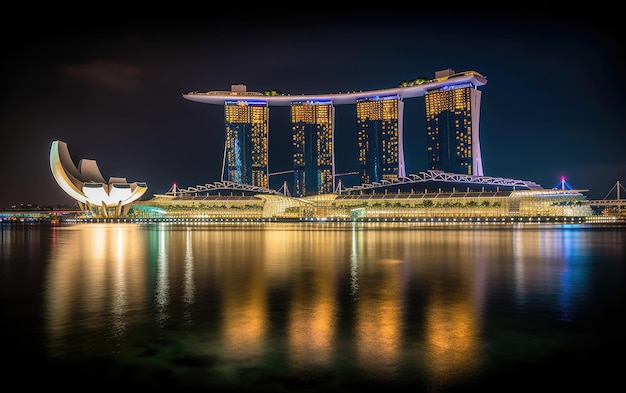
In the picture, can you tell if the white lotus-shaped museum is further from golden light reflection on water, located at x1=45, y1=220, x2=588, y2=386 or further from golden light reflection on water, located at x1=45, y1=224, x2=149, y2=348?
golden light reflection on water, located at x1=45, y1=220, x2=588, y2=386

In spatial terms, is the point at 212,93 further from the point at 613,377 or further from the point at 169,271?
the point at 613,377

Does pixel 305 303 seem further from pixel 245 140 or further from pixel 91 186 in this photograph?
pixel 245 140

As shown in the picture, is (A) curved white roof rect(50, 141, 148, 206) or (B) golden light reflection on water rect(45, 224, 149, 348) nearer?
(B) golden light reflection on water rect(45, 224, 149, 348)

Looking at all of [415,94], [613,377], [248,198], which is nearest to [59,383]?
[613,377]

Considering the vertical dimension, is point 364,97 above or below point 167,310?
above

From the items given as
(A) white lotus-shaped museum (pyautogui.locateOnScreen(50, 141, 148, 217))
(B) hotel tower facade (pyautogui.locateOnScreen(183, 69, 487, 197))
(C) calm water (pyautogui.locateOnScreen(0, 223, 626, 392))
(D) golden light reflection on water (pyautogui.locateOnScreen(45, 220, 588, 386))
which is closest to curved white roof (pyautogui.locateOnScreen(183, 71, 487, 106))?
(B) hotel tower facade (pyautogui.locateOnScreen(183, 69, 487, 197))
